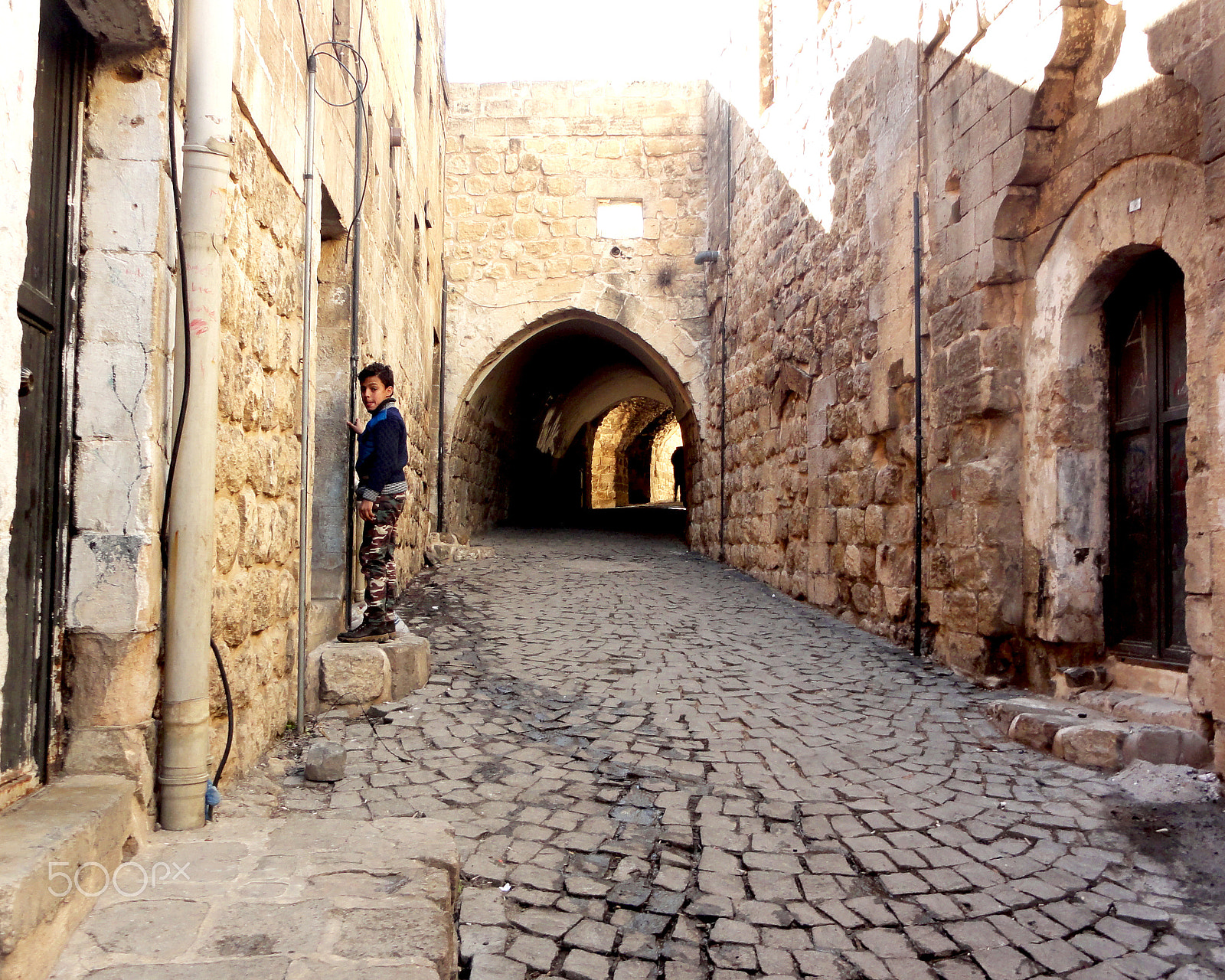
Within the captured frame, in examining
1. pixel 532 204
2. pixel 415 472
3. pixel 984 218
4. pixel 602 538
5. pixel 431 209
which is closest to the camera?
pixel 984 218

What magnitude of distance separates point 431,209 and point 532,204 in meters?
1.72

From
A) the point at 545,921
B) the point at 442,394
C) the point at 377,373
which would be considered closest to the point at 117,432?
the point at 545,921

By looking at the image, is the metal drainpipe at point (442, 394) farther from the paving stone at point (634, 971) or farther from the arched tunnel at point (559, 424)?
Answer: the paving stone at point (634, 971)

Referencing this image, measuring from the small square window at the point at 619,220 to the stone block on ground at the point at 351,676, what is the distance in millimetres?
7609

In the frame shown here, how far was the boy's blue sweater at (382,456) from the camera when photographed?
4.14 m

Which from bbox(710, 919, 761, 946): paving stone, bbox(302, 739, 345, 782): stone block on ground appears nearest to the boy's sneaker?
bbox(302, 739, 345, 782): stone block on ground

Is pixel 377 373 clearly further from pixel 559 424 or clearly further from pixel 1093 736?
pixel 559 424

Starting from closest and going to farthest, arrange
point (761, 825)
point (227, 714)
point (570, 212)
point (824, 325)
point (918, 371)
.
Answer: point (227, 714) → point (761, 825) → point (918, 371) → point (824, 325) → point (570, 212)

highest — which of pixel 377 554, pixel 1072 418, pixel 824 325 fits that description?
pixel 824 325

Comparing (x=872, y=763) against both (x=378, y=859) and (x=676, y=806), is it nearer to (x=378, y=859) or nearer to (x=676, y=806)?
(x=676, y=806)

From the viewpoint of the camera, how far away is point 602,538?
11.8m

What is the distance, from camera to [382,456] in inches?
164

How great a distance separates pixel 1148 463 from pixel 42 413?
4.31 m

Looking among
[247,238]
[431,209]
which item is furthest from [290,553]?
[431,209]
